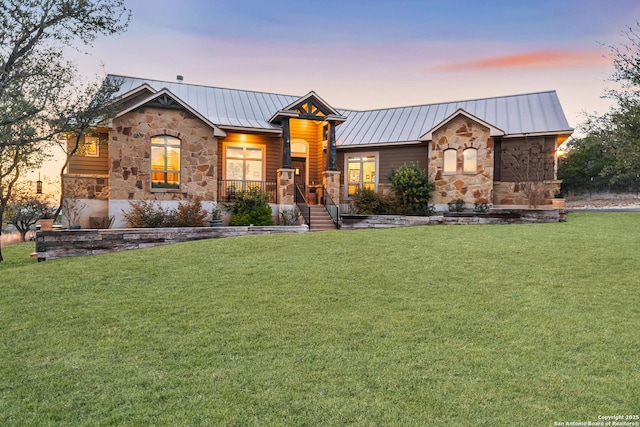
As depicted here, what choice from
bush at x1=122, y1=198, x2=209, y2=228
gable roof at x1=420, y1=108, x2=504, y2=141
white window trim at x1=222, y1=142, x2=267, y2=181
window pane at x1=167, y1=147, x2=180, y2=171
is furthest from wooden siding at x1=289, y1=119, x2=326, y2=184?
bush at x1=122, y1=198, x2=209, y2=228

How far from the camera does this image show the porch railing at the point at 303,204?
1647 centimetres

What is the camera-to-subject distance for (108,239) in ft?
36.1

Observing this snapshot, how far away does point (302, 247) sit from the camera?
380 inches

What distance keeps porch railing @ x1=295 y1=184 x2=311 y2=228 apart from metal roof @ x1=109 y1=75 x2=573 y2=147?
3.08 metres

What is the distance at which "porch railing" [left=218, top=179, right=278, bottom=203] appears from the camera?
1678 cm

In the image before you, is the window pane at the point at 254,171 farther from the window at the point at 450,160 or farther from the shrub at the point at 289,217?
the window at the point at 450,160

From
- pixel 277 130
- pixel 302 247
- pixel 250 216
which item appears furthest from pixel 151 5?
pixel 302 247

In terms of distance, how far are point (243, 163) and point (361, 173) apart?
620cm

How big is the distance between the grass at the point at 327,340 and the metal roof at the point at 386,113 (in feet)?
37.6

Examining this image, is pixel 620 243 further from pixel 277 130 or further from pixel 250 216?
pixel 277 130

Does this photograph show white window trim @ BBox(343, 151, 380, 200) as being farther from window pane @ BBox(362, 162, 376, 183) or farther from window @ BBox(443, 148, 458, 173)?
window @ BBox(443, 148, 458, 173)

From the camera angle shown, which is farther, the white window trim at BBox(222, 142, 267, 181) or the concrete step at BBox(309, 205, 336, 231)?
the white window trim at BBox(222, 142, 267, 181)

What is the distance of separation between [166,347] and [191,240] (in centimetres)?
837

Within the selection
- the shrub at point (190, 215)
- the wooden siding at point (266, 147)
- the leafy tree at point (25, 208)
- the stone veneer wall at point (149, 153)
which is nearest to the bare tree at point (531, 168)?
the wooden siding at point (266, 147)
